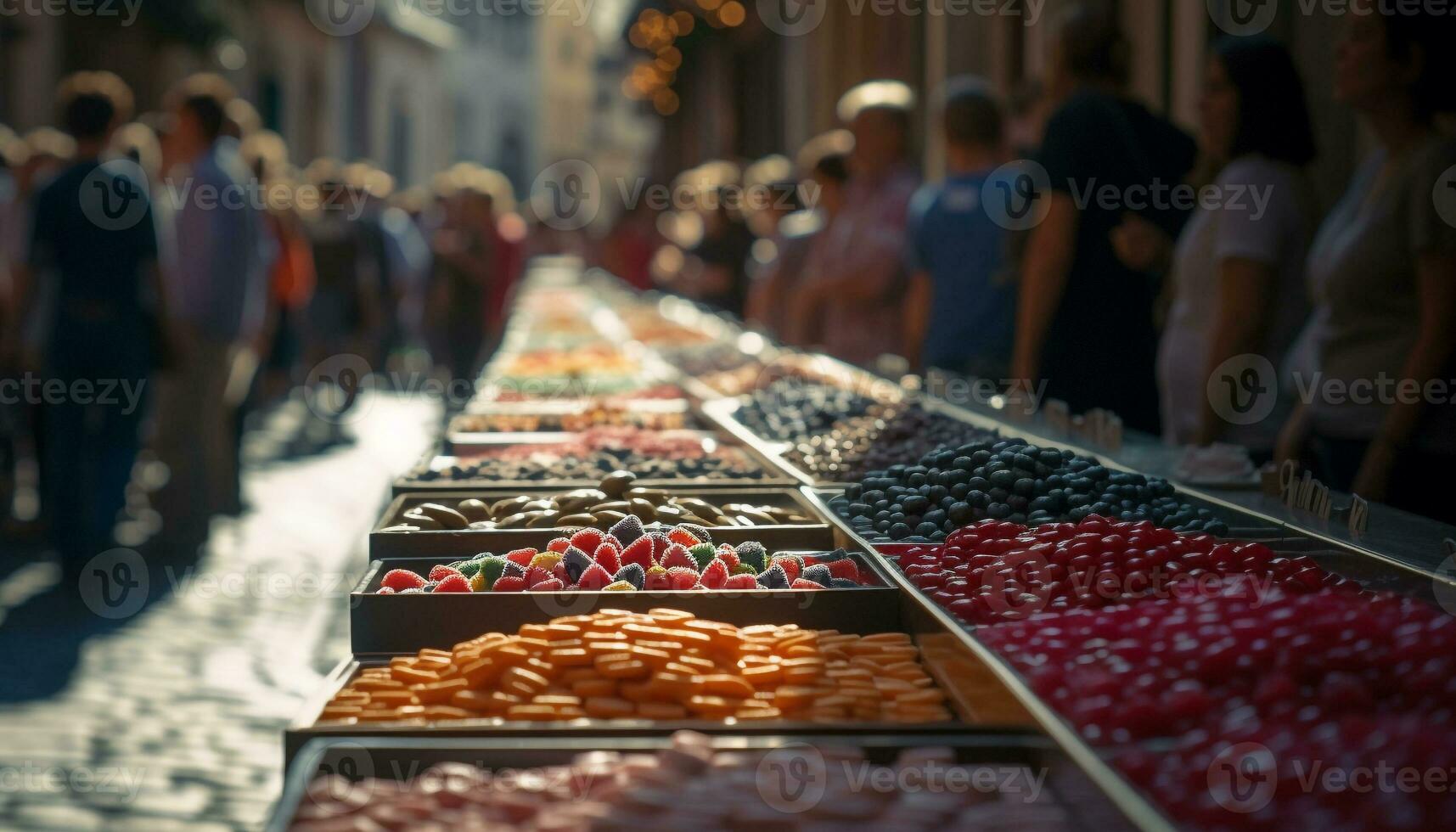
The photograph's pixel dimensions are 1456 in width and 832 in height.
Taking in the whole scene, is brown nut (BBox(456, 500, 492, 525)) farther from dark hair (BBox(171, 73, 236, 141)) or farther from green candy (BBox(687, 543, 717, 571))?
dark hair (BBox(171, 73, 236, 141))

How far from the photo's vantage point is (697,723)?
74.7 inches

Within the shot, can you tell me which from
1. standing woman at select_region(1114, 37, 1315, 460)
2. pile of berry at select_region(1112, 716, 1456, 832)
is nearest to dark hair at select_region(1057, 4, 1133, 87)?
standing woman at select_region(1114, 37, 1315, 460)


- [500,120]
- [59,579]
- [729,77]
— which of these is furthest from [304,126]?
[59,579]

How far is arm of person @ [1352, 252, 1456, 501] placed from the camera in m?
3.07

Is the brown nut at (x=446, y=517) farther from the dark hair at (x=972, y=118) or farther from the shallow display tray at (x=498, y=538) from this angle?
the dark hair at (x=972, y=118)

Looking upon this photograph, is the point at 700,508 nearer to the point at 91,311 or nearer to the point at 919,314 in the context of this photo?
the point at 919,314

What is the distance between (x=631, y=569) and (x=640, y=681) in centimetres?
51

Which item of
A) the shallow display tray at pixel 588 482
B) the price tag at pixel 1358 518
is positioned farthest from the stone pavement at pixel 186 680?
the price tag at pixel 1358 518

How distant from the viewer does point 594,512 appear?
10.2 feet

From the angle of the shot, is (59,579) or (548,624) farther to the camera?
(59,579)

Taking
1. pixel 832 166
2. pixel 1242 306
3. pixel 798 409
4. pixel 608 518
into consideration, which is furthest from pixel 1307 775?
pixel 832 166

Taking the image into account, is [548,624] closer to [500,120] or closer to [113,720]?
[113,720]

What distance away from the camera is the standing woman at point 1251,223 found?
377 centimetres

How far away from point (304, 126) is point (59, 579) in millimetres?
23927
